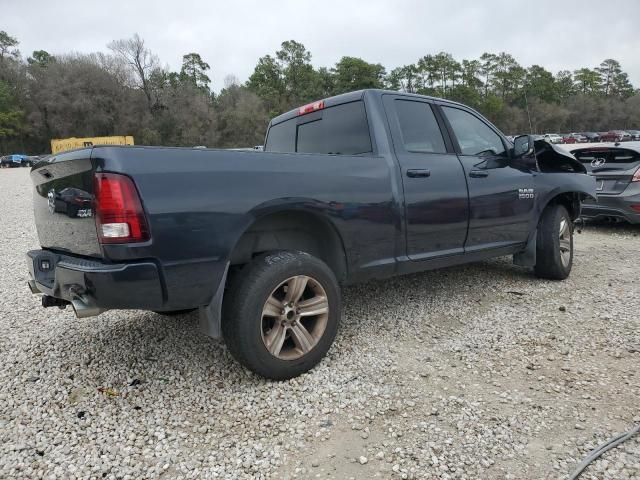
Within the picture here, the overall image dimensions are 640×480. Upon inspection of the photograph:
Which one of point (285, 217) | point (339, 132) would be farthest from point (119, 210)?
point (339, 132)

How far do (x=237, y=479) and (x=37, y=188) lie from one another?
228 cm

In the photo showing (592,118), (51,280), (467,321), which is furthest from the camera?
(592,118)

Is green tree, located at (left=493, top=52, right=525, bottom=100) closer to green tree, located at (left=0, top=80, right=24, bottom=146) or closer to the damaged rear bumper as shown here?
green tree, located at (left=0, top=80, right=24, bottom=146)

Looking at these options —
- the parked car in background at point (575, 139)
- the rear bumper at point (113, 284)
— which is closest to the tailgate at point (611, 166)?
the rear bumper at point (113, 284)

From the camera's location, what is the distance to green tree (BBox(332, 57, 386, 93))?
3187 inches

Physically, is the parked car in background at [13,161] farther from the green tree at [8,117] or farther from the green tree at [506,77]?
the green tree at [506,77]

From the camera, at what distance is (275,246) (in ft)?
9.64

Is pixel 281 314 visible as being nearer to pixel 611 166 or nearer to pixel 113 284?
pixel 113 284

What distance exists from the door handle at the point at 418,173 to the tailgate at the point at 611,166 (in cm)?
537

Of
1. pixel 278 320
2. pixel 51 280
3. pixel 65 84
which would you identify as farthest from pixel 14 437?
pixel 65 84

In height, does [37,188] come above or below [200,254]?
above

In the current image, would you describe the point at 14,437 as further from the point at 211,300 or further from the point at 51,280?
the point at 211,300

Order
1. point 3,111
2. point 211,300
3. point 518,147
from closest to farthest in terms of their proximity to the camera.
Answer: point 211,300 < point 518,147 < point 3,111

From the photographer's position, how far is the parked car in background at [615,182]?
22.7 feet
